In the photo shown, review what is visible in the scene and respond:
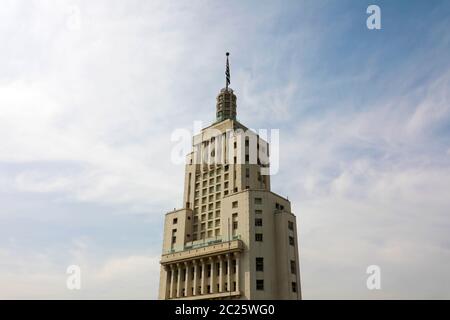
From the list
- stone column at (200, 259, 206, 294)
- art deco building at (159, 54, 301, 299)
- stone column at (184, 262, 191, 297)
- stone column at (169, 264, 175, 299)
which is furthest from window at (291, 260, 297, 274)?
stone column at (169, 264, 175, 299)

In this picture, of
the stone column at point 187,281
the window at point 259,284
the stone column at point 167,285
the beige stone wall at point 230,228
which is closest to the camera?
the window at point 259,284

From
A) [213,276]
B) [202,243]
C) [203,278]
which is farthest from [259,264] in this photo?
[202,243]

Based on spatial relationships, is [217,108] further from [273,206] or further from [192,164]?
[273,206]

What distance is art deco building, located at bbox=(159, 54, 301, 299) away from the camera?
84.1 metres

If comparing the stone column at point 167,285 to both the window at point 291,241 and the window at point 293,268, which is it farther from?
the window at point 291,241

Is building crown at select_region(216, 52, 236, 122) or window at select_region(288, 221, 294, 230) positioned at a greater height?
building crown at select_region(216, 52, 236, 122)

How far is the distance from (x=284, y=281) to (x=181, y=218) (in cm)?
3212

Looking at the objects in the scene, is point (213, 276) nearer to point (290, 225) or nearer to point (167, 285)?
point (167, 285)

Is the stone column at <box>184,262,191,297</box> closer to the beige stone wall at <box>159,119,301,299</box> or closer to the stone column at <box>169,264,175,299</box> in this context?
→ the beige stone wall at <box>159,119,301,299</box>

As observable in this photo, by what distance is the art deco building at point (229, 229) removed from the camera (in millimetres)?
84062

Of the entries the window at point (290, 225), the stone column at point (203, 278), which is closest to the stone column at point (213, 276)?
the stone column at point (203, 278)

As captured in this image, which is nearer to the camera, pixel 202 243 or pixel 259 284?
pixel 259 284

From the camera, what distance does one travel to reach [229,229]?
9100 centimetres

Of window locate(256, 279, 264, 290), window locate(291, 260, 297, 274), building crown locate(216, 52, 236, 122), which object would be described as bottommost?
window locate(256, 279, 264, 290)
